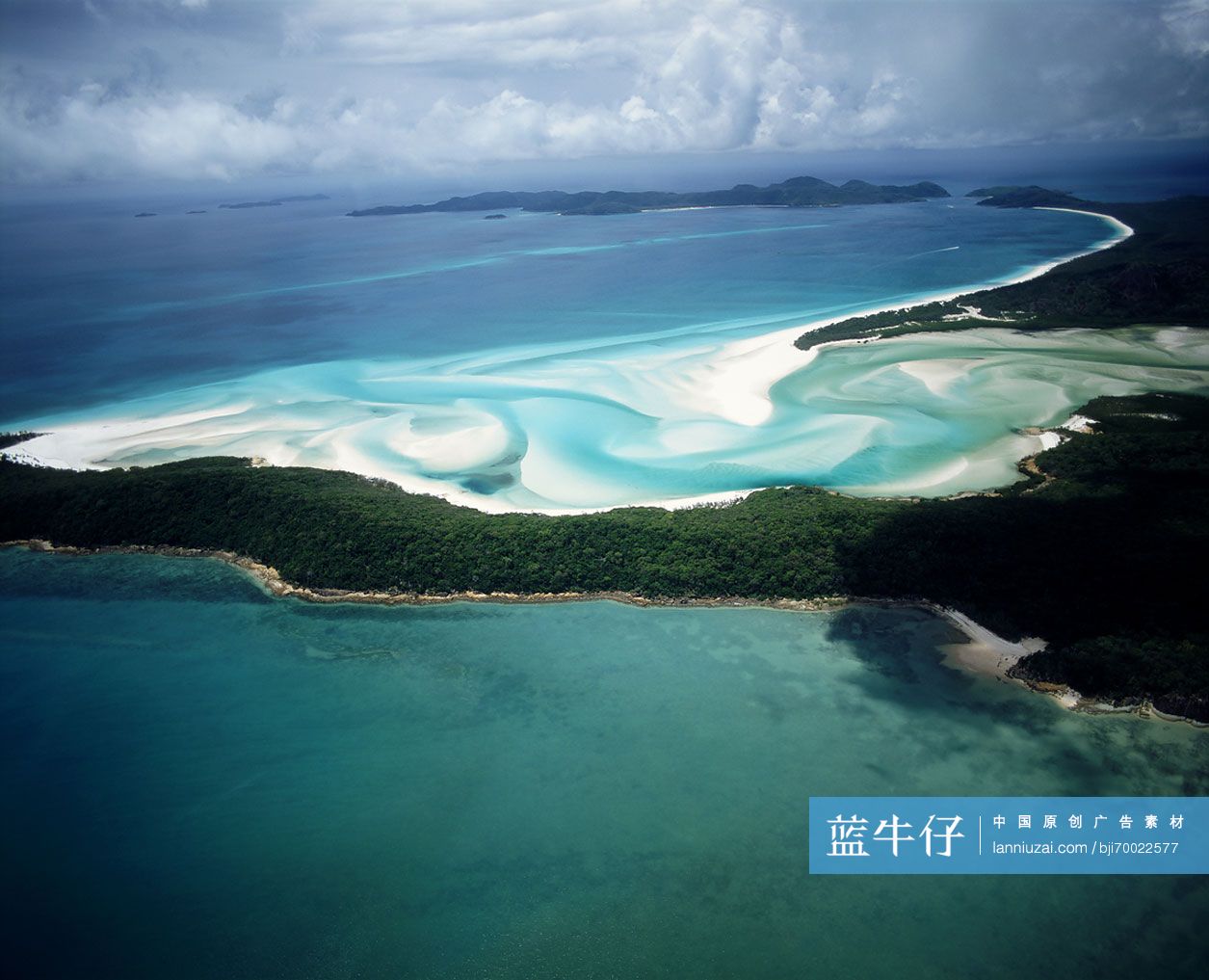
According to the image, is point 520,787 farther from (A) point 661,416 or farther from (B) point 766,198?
(B) point 766,198

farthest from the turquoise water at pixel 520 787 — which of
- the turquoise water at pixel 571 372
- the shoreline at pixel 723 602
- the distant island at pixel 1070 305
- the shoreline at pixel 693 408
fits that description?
the distant island at pixel 1070 305

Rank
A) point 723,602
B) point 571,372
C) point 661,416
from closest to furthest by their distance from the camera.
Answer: point 723,602, point 661,416, point 571,372

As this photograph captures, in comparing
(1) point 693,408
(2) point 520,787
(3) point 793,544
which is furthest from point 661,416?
(2) point 520,787

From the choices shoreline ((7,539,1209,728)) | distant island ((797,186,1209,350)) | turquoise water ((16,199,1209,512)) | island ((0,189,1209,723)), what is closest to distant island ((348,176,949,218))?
turquoise water ((16,199,1209,512))

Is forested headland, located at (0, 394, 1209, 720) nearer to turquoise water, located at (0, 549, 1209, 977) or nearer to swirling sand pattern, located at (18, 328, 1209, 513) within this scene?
turquoise water, located at (0, 549, 1209, 977)

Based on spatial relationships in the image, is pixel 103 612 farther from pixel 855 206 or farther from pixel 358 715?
pixel 855 206

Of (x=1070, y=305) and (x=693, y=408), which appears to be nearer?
(x=693, y=408)
